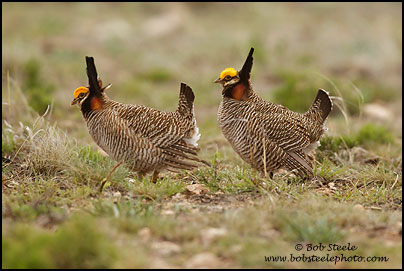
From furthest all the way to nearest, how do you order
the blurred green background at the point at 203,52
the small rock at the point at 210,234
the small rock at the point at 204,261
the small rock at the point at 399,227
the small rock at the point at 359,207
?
1. the blurred green background at the point at 203,52
2. the small rock at the point at 359,207
3. the small rock at the point at 399,227
4. the small rock at the point at 210,234
5. the small rock at the point at 204,261

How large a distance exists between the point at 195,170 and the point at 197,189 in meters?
0.67

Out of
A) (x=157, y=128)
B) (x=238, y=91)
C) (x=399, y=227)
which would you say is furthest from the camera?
(x=238, y=91)

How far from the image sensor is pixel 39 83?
1011 cm

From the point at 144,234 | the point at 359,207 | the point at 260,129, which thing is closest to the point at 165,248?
the point at 144,234

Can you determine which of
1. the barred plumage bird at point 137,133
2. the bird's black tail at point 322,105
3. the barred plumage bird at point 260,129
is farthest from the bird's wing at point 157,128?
the bird's black tail at point 322,105

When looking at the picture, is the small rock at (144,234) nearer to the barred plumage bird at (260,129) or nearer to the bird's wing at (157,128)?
the bird's wing at (157,128)

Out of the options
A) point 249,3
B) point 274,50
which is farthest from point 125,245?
point 249,3

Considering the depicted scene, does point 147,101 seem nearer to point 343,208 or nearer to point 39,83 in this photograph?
point 39,83

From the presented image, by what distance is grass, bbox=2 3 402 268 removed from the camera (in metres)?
3.75

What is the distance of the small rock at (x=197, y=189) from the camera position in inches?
211

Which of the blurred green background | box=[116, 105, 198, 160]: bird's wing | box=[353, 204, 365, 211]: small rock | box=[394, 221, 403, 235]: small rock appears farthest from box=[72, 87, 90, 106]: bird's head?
box=[394, 221, 403, 235]: small rock

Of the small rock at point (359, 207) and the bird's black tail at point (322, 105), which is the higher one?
the bird's black tail at point (322, 105)

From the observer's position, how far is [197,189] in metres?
5.42

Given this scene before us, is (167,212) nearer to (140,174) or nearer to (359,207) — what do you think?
(140,174)
